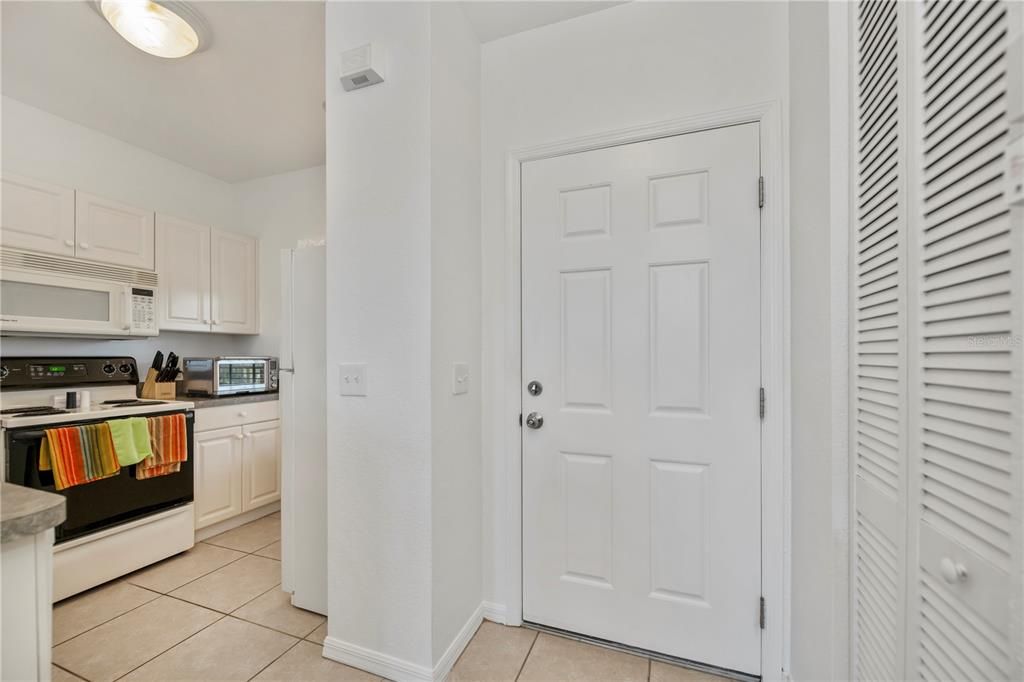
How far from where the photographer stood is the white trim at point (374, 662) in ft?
4.99

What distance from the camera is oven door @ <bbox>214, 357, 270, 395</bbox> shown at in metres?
2.96

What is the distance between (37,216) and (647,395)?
11.1 feet

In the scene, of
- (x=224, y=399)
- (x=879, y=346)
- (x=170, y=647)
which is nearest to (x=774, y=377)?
(x=879, y=346)

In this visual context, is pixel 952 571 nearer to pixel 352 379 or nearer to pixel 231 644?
pixel 352 379

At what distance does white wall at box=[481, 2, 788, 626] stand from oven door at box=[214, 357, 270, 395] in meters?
2.16

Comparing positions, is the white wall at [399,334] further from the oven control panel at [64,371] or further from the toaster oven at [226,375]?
the oven control panel at [64,371]

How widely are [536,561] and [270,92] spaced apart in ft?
9.50

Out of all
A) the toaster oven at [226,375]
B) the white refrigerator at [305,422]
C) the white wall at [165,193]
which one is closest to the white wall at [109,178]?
the white wall at [165,193]

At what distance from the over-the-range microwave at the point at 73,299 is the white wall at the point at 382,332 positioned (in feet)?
6.50

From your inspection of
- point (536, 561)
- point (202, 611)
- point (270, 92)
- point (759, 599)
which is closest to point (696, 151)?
point (759, 599)

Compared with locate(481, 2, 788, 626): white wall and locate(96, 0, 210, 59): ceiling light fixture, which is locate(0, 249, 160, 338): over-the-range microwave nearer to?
locate(96, 0, 210, 59): ceiling light fixture

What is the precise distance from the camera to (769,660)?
150 cm

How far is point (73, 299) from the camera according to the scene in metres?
2.50

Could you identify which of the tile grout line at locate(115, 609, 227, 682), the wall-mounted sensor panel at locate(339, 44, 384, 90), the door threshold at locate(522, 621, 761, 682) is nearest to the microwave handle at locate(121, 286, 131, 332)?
the tile grout line at locate(115, 609, 227, 682)
